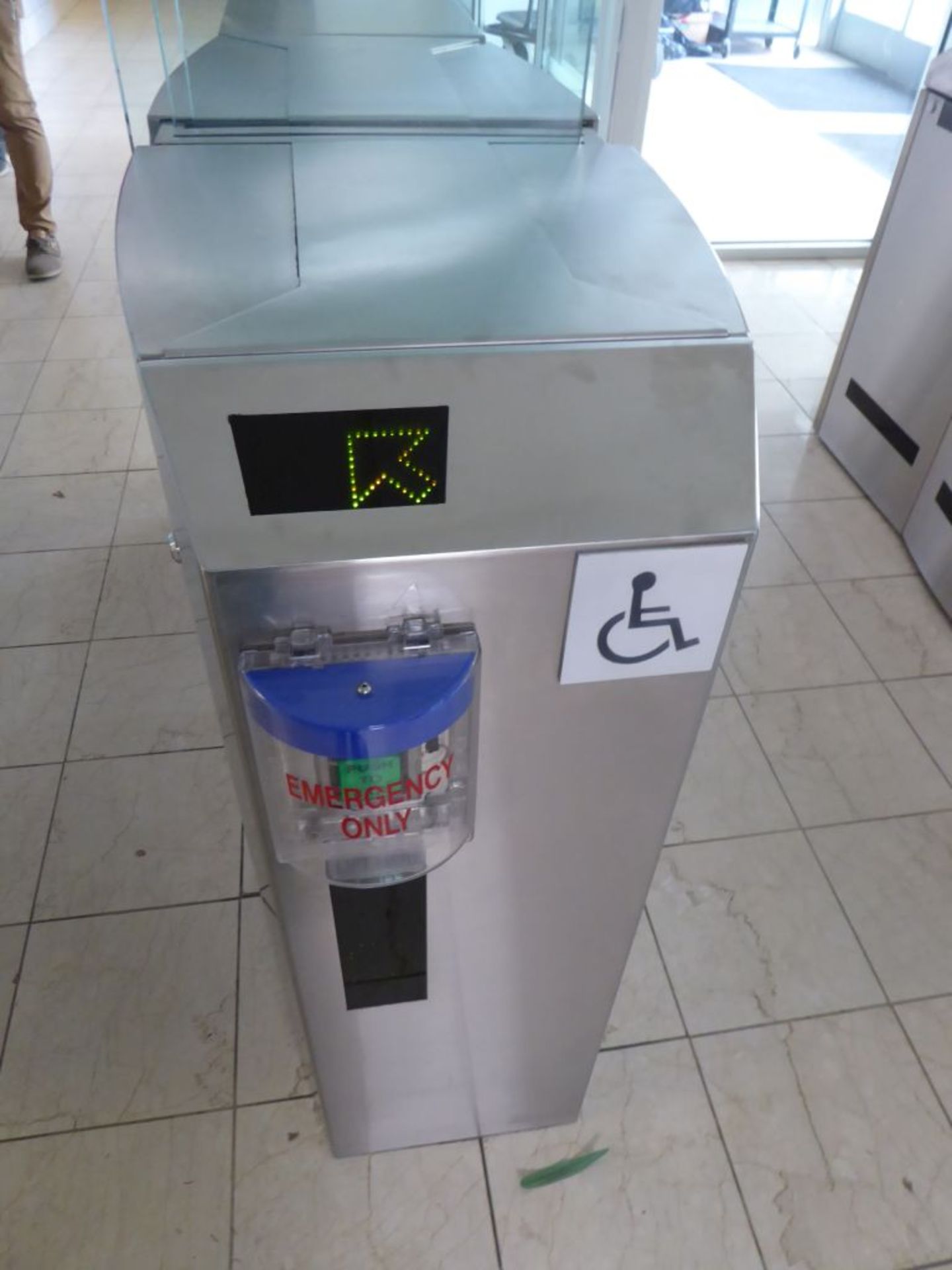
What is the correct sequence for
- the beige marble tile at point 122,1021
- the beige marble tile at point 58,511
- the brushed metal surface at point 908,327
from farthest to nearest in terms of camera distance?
the beige marble tile at point 58,511
the brushed metal surface at point 908,327
the beige marble tile at point 122,1021

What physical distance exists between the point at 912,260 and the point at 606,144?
1674mm

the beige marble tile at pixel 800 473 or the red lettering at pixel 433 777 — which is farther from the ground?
the red lettering at pixel 433 777

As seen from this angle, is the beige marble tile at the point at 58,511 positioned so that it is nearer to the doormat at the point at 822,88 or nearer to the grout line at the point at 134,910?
the grout line at the point at 134,910

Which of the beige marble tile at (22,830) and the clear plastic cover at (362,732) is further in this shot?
the beige marble tile at (22,830)

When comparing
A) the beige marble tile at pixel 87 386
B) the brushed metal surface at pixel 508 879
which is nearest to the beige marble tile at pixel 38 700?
the brushed metal surface at pixel 508 879

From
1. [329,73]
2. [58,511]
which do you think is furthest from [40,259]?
[329,73]

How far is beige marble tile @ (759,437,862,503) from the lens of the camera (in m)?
2.65

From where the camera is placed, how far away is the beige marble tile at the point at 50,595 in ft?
6.87

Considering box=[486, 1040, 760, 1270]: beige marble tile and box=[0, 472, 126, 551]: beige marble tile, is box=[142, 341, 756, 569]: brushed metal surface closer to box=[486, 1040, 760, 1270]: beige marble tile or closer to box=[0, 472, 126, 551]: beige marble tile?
box=[486, 1040, 760, 1270]: beige marble tile

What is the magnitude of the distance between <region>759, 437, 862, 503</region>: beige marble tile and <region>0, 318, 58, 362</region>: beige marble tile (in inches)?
92.9

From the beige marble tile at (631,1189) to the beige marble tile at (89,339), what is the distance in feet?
8.68

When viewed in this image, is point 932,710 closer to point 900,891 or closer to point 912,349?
point 900,891

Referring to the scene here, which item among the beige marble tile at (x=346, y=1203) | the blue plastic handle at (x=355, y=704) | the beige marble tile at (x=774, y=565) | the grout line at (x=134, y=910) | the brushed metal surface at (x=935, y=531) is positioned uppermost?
the blue plastic handle at (x=355, y=704)

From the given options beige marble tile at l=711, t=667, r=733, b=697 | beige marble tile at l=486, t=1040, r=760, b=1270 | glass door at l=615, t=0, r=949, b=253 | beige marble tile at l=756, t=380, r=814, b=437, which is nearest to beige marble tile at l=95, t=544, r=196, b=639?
beige marble tile at l=711, t=667, r=733, b=697
